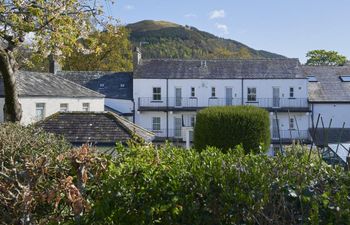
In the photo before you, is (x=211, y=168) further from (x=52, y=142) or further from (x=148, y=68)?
(x=148, y=68)

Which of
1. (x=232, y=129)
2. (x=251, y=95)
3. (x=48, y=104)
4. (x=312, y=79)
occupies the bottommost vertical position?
(x=232, y=129)

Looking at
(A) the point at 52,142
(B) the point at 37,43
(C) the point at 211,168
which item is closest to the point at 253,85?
(B) the point at 37,43

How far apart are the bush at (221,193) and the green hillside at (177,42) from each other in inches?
4043

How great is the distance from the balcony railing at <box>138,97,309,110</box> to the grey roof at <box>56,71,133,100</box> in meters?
1.80

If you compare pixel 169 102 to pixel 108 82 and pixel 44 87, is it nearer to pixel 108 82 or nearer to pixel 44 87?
pixel 108 82

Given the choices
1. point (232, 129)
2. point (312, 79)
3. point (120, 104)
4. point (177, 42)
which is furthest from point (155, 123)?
point (177, 42)

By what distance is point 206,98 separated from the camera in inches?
1704

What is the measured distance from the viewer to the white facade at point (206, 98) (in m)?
42.6

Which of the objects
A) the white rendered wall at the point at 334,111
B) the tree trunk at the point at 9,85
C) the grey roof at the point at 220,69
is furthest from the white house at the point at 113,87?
the tree trunk at the point at 9,85

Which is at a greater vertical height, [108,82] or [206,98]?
[108,82]

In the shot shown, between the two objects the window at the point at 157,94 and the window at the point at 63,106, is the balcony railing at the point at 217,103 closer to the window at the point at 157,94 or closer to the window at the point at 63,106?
the window at the point at 157,94

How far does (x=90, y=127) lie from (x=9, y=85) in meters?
4.30

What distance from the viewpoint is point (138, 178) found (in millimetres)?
4363

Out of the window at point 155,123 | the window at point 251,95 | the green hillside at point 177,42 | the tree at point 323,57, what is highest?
the green hillside at point 177,42
